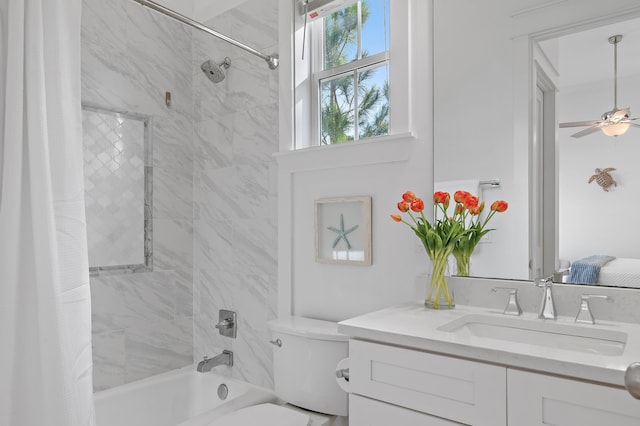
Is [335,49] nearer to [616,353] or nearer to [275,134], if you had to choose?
[275,134]

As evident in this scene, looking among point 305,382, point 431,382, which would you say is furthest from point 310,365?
point 431,382

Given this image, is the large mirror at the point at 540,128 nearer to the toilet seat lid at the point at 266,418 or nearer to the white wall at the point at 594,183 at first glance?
the white wall at the point at 594,183

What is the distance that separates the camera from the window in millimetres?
2029

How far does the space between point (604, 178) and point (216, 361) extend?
6.40 feet

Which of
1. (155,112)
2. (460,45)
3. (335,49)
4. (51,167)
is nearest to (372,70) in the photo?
(335,49)

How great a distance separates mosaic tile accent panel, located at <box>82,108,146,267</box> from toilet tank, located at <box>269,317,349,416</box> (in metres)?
1.01

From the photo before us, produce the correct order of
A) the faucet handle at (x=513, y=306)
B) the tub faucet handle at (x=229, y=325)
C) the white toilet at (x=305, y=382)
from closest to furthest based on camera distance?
the faucet handle at (x=513, y=306) < the white toilet at (x=305, y=382) < the tub faucet handle at (x=229, y=325)

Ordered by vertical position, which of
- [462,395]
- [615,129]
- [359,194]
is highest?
[615,129]

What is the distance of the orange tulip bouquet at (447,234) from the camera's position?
1.53m

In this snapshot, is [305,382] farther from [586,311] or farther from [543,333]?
[586,311]

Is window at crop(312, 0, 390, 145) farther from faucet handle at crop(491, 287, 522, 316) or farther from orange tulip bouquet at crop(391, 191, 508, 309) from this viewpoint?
faucet handle at crop(491, 287, 522, 316)

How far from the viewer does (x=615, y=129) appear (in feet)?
4.37

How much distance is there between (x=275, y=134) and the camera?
2229mm

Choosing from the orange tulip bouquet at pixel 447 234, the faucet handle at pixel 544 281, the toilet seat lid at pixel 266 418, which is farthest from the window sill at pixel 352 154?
the toilet seat lid at pixel 266 418
